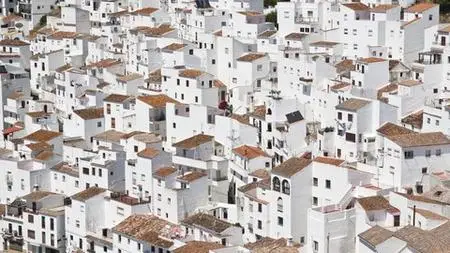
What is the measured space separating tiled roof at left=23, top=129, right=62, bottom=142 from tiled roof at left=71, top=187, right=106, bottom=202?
19.0ft

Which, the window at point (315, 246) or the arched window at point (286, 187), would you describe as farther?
the arched window at point (286, 187)

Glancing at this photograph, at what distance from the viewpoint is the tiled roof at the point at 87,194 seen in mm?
36125

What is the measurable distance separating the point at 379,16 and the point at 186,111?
10.2 m

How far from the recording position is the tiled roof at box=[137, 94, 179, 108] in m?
40.9

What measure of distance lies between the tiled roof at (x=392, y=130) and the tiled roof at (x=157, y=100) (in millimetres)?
9785

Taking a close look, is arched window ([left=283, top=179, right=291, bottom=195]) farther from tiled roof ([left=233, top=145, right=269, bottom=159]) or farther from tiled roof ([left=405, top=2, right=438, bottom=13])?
tiled roof ([left=405, top=2, right=438, bottom=13])

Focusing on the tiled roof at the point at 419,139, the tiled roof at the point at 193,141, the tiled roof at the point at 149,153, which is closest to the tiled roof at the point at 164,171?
the tiled roof at the point at 149,153

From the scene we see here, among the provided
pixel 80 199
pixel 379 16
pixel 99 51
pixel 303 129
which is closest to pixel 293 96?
pixel 303 129

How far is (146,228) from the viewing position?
3394cm

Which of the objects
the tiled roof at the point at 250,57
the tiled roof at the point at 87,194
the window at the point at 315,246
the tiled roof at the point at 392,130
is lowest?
the window at the point at 315,246

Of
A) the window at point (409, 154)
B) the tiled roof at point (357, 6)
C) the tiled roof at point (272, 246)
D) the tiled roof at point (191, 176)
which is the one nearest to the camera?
the tiled roof at point (272, 246)

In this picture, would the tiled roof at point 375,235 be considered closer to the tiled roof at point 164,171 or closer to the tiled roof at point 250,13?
the tiled roof at point 164,171

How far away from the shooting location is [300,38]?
4566 centimetres

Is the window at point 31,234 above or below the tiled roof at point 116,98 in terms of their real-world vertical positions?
below
